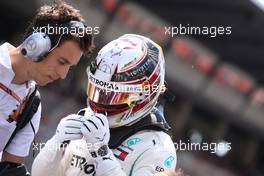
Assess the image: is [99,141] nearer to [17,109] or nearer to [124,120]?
[124,120]

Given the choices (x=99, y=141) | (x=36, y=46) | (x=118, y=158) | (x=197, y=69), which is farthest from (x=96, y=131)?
(x=197, y=69)

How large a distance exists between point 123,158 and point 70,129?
28cm

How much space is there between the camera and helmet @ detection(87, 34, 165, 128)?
2.69 meters

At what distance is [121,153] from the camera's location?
2672 millimetres

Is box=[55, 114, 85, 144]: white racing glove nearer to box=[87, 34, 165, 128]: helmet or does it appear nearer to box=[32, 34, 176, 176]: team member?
box=[32, 34, 176, 176]: team member

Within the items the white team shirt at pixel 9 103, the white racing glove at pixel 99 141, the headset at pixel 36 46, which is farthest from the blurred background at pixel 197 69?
the white racing glove at pixel 99 141

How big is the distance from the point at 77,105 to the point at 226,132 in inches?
136

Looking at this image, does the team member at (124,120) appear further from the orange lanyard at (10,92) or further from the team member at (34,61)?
the orange lanyard at (10,92)

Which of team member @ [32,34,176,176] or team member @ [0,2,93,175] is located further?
team member @ [0,2,93,175]

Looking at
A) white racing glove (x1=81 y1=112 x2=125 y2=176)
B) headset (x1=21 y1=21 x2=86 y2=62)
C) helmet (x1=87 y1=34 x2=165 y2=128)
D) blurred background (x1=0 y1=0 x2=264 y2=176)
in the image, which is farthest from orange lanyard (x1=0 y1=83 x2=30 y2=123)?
blurred background (x1=0 y1=0 x2=264 y2=176)

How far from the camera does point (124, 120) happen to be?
2.72 metres

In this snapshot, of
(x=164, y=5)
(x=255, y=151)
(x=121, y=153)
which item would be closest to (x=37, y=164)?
(x=121, y=153)

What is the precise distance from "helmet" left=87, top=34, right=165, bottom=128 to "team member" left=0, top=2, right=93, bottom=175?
0.12 m

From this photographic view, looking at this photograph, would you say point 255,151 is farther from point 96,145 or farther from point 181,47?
point 96,145
